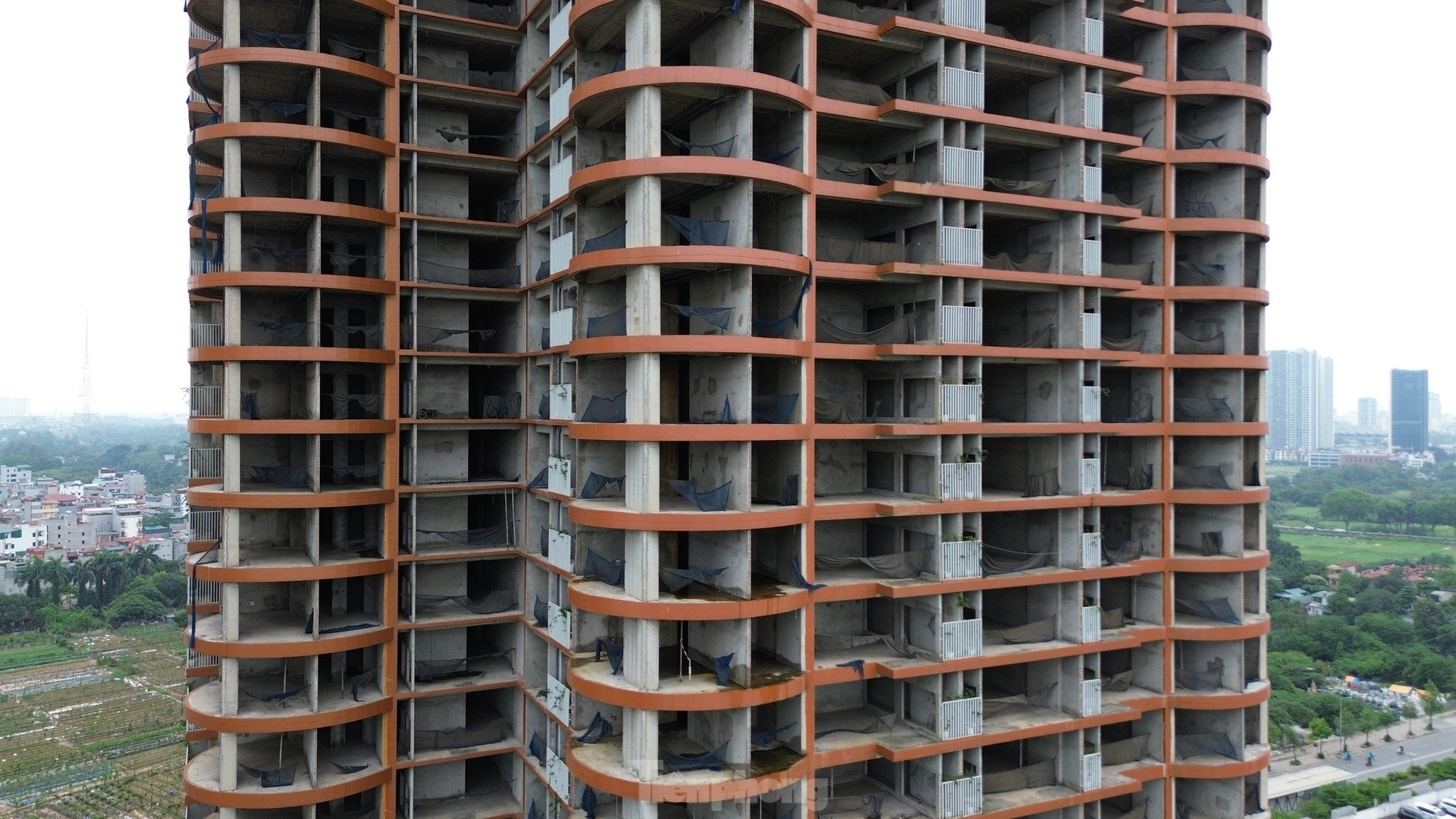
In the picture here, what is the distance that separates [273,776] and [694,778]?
1519 centimetres

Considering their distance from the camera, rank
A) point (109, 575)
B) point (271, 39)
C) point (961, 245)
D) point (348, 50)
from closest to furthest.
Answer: point (961, 245) < point (271, 39) < point (348, 50) < point (109, 575)

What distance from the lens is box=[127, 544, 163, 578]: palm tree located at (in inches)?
4596

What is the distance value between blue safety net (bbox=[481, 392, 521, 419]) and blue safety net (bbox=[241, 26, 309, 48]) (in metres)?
13.7

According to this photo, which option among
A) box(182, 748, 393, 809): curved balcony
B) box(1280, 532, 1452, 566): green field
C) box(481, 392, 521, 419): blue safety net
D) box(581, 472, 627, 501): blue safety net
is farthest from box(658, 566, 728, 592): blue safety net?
box(1280, 532, 1452, 566): green field

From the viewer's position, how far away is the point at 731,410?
2320cm

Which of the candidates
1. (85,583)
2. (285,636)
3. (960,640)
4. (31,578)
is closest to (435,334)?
(285,636)

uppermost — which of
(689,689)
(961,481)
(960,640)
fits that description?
(961,481)

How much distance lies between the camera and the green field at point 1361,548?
136625 millimetres

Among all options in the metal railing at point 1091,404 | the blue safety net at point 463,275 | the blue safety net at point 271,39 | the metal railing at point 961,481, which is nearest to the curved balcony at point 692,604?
the metal railing at point 961,481

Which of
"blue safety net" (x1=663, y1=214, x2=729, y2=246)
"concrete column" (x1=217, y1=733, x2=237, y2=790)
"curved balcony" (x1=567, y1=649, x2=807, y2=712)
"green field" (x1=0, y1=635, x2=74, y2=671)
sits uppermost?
"blue safety net" (x1=663, y1=214, x2=729, y2=246)

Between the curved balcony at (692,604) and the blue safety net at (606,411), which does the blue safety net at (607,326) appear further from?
the curved balcony at (692,604)

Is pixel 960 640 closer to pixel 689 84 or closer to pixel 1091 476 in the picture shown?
pixel 1091 476

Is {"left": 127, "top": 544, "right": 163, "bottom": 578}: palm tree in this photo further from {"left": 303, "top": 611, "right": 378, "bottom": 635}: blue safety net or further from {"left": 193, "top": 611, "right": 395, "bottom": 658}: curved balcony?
{"left": 303, "top": 611, "right": 378, "bottom": 635}: blue safety net

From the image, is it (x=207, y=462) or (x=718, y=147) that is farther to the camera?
(x=207, y=462)
